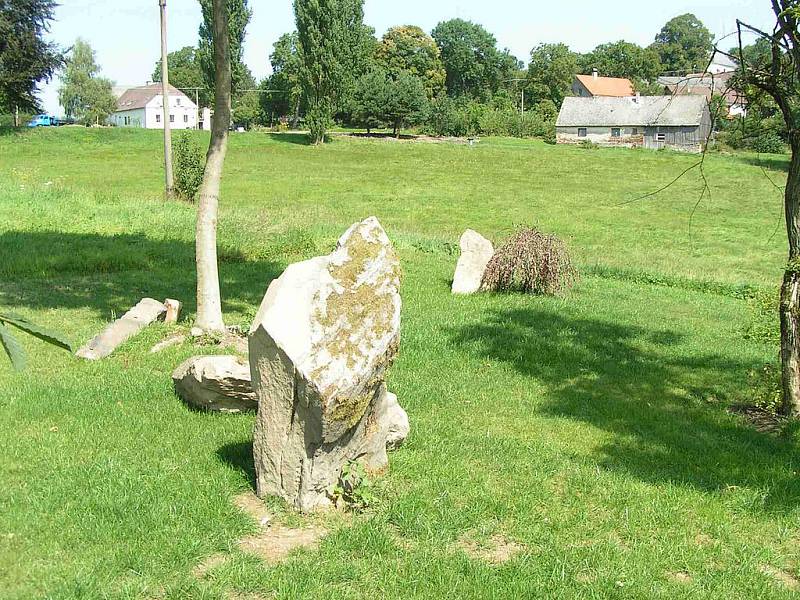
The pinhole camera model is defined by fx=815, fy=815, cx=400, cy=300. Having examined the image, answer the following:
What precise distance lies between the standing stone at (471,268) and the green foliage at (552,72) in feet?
308

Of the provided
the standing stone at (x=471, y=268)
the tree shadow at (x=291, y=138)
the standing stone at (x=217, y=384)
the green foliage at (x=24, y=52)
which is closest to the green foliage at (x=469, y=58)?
the tree shadow at (x=291, y=138)

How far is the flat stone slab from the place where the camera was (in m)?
9.80

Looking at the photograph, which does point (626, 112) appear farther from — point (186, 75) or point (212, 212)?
point (212, 212)

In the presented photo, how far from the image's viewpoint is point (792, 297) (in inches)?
317

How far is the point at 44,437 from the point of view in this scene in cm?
698

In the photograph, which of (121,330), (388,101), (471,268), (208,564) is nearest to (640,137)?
(388,101)

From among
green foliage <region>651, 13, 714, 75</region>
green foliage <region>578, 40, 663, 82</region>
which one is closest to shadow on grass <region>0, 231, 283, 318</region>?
green foliage <region>578, 40, 663, 82</region>

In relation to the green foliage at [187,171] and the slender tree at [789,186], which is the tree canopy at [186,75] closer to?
the green foliage at [187,171]

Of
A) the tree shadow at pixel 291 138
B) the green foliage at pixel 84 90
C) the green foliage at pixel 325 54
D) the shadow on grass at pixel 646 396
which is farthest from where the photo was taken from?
the green foliage at pixel 84 90

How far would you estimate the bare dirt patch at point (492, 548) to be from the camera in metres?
5.37

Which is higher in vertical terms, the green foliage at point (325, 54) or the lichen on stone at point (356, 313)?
Answer: the green foliage at point (325, 54)

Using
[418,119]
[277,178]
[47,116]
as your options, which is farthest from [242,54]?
[47,116]

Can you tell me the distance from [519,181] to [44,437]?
147 ft

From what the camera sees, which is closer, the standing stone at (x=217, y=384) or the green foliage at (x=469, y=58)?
the standing stone at (x=217, y=384)
